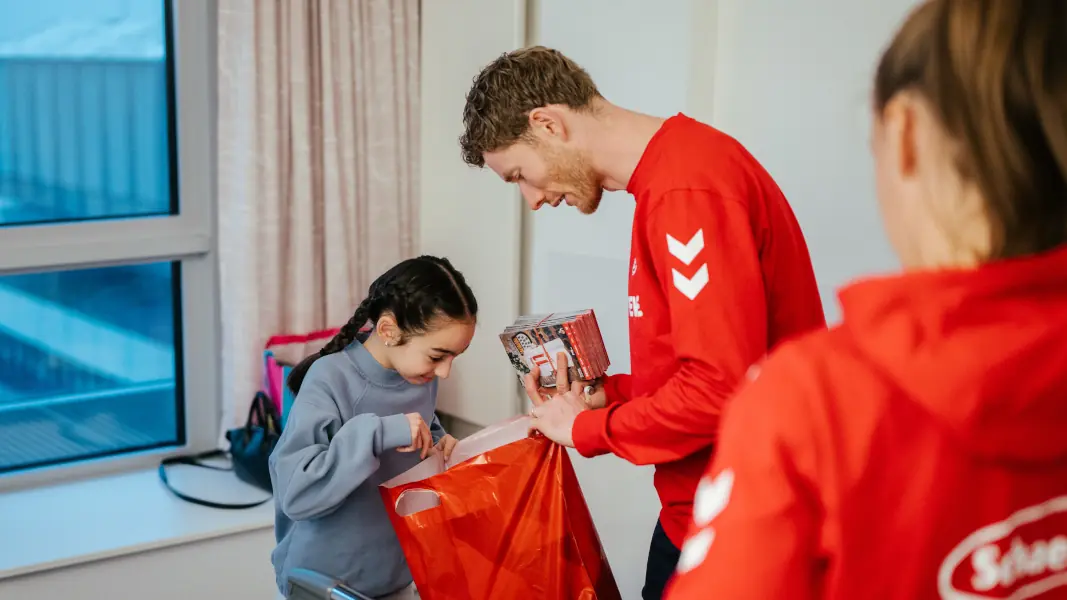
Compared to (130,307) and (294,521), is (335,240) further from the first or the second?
(294,521)

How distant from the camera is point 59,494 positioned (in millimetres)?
2725

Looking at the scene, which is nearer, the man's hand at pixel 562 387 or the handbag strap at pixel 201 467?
the man's hand at pixel 562 387

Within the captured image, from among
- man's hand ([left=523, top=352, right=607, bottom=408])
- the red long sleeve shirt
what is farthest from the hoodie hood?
man's hand ([left=523, top=352, right=607, bottom=408])

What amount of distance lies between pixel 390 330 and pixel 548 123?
0.49 m

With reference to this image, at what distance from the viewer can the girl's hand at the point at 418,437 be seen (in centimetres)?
166

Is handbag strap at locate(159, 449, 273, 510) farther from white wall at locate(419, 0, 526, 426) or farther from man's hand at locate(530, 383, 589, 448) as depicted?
man's hand at locate(530, 383, 589, 448)

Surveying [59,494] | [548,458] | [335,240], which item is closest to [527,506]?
[548,458]

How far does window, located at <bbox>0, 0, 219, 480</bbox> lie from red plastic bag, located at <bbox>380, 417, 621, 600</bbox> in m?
1.52

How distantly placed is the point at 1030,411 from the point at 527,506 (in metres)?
1.09

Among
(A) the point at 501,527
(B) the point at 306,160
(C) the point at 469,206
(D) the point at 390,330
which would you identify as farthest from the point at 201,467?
(A) the point at 501,527

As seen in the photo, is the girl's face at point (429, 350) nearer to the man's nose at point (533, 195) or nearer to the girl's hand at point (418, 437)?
the girl's hand at point (418, 437)

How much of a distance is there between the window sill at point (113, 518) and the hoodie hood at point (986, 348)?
7.31 ft

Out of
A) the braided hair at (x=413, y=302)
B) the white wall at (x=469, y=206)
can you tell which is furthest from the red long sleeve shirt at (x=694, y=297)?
the white wall at (x=469, y=206)

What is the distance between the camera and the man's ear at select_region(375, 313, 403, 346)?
5.90 feet
